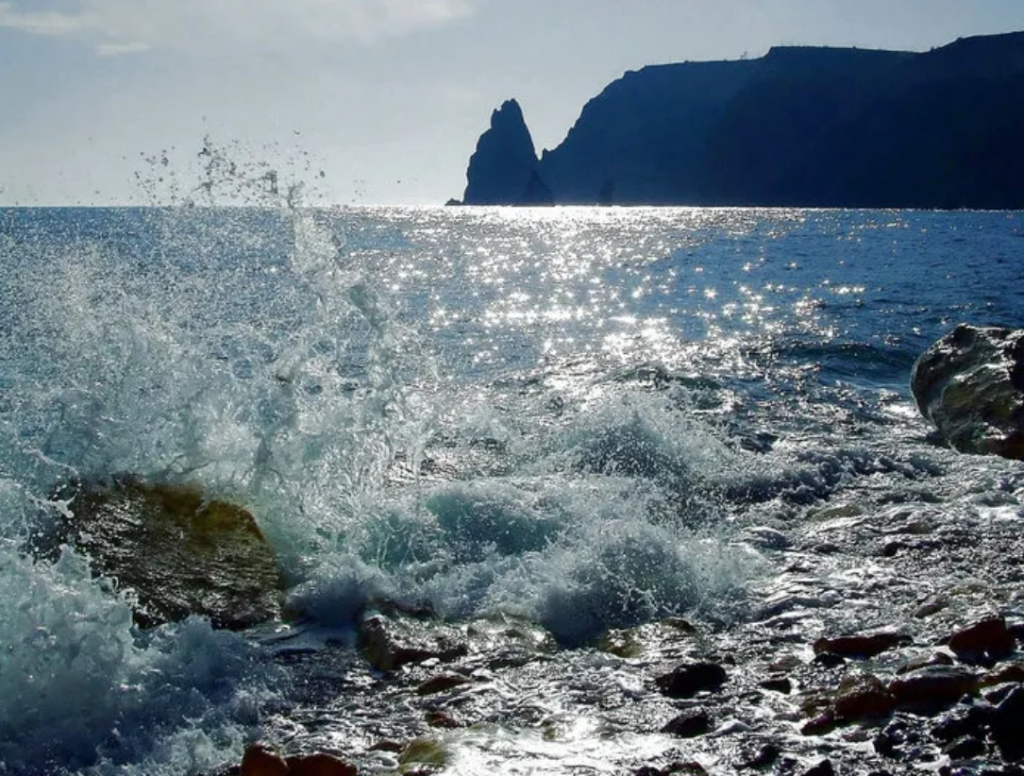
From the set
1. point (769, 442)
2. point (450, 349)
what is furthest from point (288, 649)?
point (450, 349)

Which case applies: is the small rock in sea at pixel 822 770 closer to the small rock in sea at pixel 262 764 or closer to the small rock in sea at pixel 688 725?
the small rock in sea at pixel 688 725

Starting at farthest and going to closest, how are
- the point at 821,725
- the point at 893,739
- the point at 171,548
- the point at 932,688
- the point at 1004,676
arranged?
1. the point at 171,548
2. the point at 1004,676
3. the point at 932,688
4. the point at 821,725
5. the point at 893,739

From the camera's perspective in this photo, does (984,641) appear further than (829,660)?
No

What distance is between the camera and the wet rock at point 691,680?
569 cm

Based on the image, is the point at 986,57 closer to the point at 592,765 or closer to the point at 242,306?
the point at 242,306

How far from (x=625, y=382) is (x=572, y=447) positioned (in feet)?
18.6

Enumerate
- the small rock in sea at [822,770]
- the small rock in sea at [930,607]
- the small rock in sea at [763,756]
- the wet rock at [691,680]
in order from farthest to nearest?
the small rock in sea at [930,607] → the wet rock at [691,680] → the small rock in sea at [763,756] → the small rock in sea at [822,770]

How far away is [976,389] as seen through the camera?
13.3 metres

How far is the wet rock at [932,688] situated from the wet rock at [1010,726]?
1.00 feet

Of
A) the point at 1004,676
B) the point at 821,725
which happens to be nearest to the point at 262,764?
the point at 821,725

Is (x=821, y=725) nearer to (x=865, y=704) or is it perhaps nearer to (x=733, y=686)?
(x=865, y=704)

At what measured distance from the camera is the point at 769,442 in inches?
513

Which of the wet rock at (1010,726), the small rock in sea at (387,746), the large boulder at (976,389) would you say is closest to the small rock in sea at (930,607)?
the wet rock at (1010,726)

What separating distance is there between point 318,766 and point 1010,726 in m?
3.46
